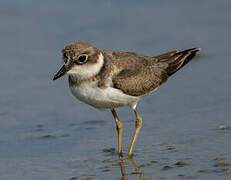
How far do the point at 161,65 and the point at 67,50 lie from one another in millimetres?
1998

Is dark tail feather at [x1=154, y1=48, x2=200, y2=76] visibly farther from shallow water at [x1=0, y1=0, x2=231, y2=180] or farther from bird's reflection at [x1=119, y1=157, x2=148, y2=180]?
bird's reflection at [x1=119, y1=157, x2=148, y2=180]

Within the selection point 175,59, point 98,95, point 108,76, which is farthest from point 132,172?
point 175,59

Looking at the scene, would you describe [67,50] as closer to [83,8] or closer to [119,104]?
[119,104]

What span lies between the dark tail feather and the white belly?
4.66ft

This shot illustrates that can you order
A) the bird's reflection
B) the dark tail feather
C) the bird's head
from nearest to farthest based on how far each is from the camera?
1. the bird's reflection
2. the bird's head
3. the dark tail feather

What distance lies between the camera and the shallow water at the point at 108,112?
7320 mm

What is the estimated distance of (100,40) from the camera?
11.3 metres

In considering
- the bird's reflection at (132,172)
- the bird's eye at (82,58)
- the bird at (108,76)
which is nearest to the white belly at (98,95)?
the bird at (108,76)

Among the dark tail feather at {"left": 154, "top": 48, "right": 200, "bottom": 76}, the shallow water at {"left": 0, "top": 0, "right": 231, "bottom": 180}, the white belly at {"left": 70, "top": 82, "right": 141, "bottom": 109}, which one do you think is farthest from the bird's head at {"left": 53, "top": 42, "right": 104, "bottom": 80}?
the dark tail feather at {"left": 154, "top": 48, "right": 200, "bottom": 76}

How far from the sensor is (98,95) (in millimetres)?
7328

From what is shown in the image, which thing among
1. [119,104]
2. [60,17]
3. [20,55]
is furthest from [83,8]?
[119,104]

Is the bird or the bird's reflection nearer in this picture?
the bird's reflection

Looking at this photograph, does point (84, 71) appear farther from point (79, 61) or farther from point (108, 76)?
point (108, 76)

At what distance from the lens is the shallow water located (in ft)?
24.0
